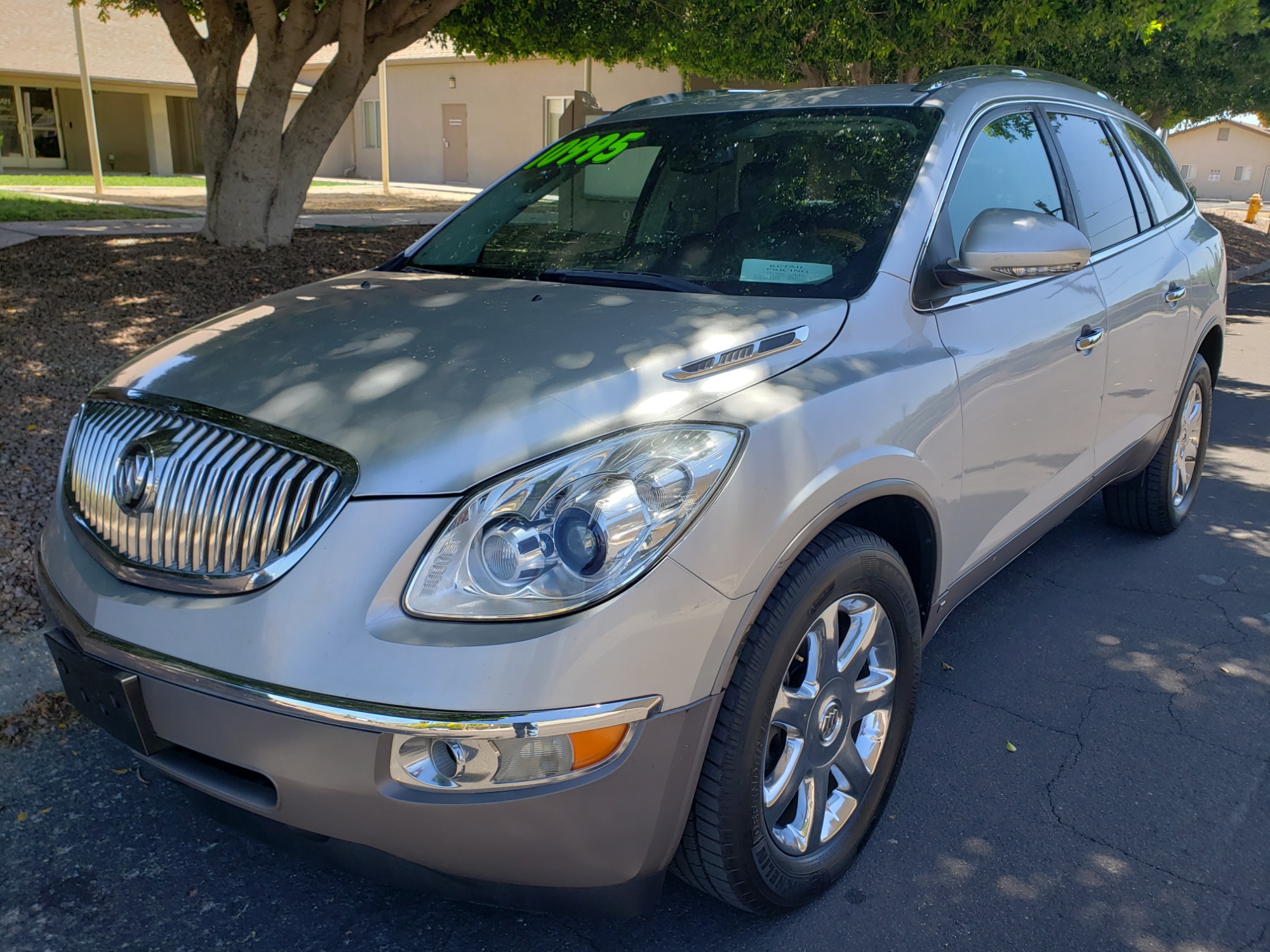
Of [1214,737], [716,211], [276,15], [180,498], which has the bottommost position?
[1214,737]

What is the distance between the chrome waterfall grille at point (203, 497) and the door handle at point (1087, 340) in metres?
2.44

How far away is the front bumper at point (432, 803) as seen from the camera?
1771 millimetres

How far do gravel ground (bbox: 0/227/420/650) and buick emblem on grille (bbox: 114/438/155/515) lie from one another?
4.74 ft

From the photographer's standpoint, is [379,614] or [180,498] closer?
[379,614]

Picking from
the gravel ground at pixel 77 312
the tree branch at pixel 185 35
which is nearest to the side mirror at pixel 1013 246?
the gravel ground at pixel 77 312

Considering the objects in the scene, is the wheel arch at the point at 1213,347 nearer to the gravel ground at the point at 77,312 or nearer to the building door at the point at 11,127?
the gravel ground at the point at 77,312

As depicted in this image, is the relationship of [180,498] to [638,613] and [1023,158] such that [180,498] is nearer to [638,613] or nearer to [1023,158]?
[638,613]

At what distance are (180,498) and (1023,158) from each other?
2787 millimetres

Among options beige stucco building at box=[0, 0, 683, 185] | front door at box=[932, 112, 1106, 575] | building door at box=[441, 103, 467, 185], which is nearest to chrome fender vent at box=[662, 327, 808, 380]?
front door at box=[932, 112, 1106, 575]

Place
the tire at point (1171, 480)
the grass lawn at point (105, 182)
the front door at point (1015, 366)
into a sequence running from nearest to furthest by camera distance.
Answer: the front door at point (1015, 366)
the tire at point (1171, 480)
the grass lawn at point (105, 182)

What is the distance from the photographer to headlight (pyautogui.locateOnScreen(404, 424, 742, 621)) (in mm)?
1793

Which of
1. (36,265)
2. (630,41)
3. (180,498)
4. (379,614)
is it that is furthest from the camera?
(630,41)

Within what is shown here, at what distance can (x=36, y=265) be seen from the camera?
827 centimetres

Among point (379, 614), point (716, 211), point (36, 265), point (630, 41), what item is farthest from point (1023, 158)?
point (630, 41)
